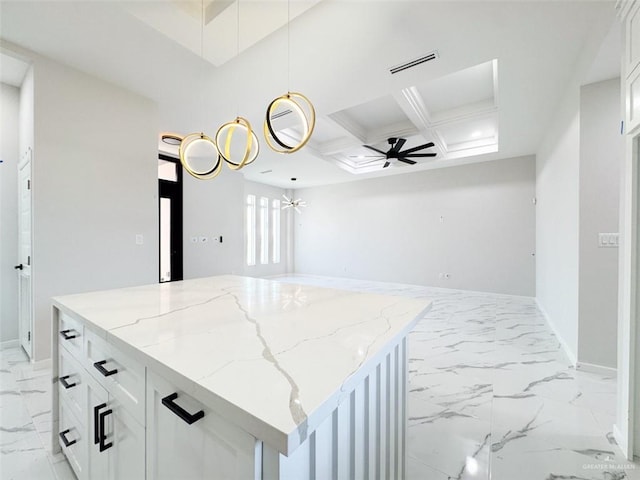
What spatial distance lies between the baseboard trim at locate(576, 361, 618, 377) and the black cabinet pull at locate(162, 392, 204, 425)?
3326 mm

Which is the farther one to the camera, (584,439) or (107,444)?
(584,439)

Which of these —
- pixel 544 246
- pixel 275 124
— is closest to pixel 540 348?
pixel 544 246

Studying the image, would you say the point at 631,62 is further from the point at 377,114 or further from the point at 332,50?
the point at 377,114

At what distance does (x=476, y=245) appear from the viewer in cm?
613

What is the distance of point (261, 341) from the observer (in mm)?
939

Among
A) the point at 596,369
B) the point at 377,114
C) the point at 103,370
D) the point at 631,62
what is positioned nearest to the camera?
the point at 103,370

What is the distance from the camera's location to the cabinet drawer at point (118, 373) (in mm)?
922

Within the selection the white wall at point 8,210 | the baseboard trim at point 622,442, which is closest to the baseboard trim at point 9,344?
the white wall at point 8,210

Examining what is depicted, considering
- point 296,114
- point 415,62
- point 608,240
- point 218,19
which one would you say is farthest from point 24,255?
point 608,240

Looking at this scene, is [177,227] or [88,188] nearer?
[88,188]

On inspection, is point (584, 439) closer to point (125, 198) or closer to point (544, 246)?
point (544, 246)

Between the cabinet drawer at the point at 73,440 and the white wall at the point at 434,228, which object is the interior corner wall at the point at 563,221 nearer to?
the white wall at the point at 434,228

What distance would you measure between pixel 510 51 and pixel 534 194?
3.97 m

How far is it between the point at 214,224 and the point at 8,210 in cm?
324
